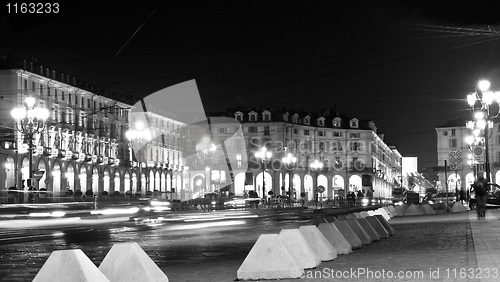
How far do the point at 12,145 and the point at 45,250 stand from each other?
61.8 m

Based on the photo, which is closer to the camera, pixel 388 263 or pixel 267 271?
pixel 267 271

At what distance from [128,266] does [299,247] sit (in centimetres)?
344

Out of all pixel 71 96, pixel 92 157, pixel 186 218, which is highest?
pixel 71 96

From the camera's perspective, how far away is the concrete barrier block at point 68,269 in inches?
324

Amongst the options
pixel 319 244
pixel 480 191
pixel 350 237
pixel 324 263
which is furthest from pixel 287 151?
pixel 324 263

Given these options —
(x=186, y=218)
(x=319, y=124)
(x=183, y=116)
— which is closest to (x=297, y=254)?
(x=186, y=218)

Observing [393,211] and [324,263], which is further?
[393,211]

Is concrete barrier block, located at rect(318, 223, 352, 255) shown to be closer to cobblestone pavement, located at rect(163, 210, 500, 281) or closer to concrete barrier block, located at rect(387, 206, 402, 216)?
cobblestone pavement, located at rect(163, 210, 500, 281)

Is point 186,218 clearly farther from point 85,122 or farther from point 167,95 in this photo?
point 167,95

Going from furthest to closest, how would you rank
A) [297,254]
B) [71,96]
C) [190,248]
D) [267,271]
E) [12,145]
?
[71,96] < [12,145] < [190,248] < [297,254] < [267,271]

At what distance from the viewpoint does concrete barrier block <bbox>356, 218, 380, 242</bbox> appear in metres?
18.3

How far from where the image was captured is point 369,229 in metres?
18.6

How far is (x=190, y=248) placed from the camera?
770 inches

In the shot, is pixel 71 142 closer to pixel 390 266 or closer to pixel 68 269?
pixel 390 266
